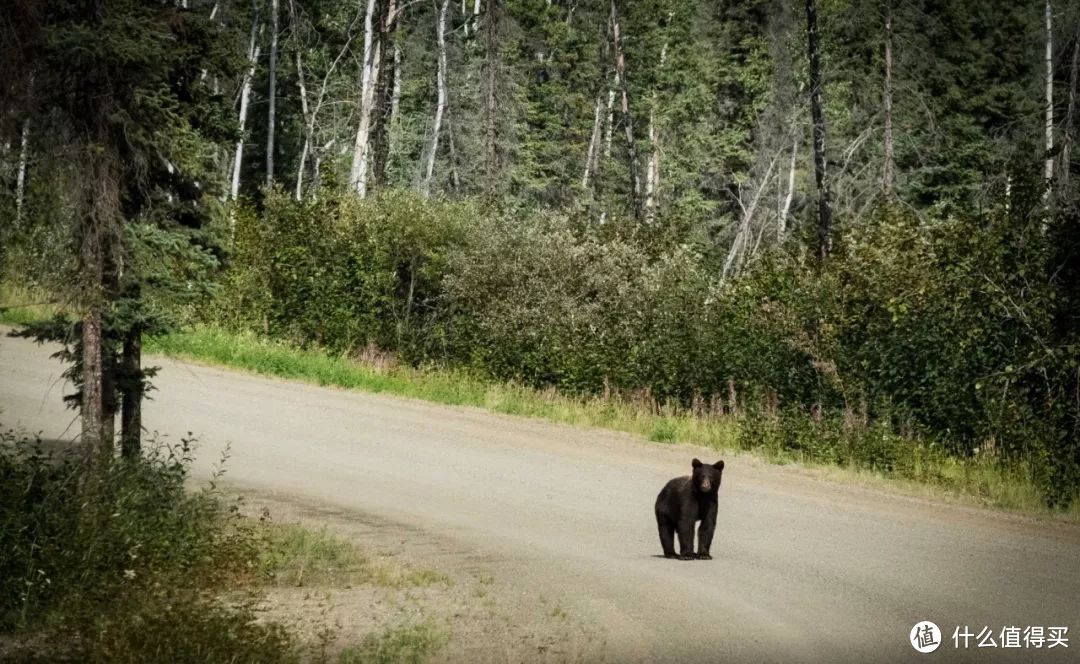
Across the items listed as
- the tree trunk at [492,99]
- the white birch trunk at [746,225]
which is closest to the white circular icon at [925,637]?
the tree trunk at [492,99]

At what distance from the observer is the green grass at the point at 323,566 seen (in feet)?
35.8

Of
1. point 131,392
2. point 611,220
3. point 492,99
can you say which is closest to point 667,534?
point 131,392

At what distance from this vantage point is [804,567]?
11.6m

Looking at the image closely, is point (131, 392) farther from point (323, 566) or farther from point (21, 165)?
point (323, 566)

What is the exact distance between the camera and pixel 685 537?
11094 millimetres

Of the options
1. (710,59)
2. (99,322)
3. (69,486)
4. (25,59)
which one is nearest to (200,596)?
(69,486)

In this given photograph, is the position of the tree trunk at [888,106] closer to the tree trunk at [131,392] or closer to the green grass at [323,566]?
the tree trunk at [131,392]

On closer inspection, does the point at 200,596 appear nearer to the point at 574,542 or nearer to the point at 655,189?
the point at 574,542

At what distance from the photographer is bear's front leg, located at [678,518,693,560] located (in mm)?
10938

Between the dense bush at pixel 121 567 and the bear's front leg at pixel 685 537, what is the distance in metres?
3.77

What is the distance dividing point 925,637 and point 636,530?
4720 mm

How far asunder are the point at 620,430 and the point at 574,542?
783 centimetres

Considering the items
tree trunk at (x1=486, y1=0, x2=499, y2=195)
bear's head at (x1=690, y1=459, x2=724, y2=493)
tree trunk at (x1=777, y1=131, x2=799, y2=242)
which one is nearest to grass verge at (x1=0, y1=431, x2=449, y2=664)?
bear's head at (x1=690, y1=459, x2=724, y2=493)

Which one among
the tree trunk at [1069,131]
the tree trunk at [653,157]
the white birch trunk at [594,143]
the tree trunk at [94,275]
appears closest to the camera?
the tree trunk at [94,275]
